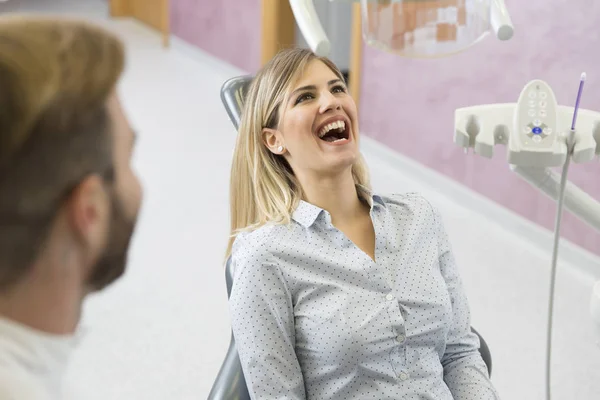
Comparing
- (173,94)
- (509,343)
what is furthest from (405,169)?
(173,94)

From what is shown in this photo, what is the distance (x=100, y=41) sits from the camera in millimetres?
538

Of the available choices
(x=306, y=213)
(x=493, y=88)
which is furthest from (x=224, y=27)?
(x=306, y=213)

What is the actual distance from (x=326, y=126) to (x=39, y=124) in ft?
3.85

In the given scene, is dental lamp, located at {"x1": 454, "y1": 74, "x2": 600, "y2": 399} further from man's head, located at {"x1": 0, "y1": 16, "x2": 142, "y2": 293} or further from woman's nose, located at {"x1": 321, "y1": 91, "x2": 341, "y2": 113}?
man's head, located at {"x1": 0, "y1": 16, "x2": 142, "y2": 293}

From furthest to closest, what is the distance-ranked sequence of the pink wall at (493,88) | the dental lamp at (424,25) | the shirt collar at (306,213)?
the pink wall at (493,88), the shirt collar at (306,213), the dental lamp at (424,25)

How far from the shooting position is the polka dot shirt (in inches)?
58.2

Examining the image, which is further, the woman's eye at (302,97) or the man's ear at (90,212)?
the woman's eye at (302,97)

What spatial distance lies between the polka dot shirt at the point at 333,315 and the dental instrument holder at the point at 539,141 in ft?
0.77

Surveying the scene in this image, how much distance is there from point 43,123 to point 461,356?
4.23 ft

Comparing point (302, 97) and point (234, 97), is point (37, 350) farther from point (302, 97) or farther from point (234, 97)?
point (234, 97)

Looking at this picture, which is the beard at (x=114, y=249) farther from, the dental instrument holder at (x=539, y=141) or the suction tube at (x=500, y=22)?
the dental instrument holder at (x=539, y=141)

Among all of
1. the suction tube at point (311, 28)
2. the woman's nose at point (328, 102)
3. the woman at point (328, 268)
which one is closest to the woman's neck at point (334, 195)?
the woman at point (328, 268)

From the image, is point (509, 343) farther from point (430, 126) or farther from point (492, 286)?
point (430, 126)

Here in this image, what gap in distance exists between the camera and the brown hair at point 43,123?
478 millimetres
